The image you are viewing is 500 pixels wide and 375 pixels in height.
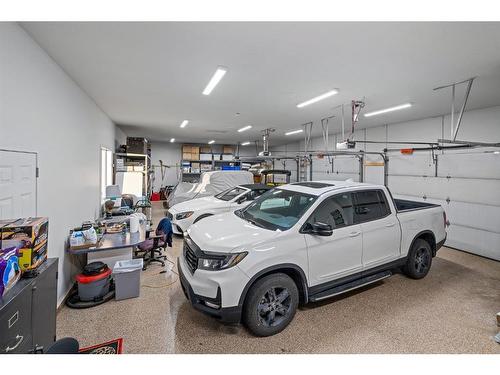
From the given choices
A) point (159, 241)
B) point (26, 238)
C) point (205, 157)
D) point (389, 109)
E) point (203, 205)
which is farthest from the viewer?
point (205, 157)

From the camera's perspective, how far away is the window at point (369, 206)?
128 inches

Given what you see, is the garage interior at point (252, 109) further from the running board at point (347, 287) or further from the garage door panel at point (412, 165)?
the garage door panel at point (412, 165)

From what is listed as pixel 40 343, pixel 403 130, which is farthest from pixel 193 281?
pixel 403 130

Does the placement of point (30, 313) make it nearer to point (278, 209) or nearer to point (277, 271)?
point (277, 271)

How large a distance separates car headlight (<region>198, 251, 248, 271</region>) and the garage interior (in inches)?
30.9


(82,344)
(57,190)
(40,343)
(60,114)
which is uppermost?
(60,114)

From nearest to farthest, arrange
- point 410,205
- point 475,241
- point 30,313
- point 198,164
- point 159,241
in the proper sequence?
point 30,313, point 410,205, point 159,241, point 475,241, point 198,164

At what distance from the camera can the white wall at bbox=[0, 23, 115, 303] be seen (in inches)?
82.9

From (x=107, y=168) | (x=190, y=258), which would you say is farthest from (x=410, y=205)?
(x=107, y=168)

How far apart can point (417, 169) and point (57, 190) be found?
7911 millimetres

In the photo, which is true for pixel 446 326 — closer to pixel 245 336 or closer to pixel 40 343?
pixel 245 336

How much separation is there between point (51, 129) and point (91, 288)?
82.5 inches

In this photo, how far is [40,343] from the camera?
1729 mm

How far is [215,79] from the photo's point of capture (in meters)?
3.80
